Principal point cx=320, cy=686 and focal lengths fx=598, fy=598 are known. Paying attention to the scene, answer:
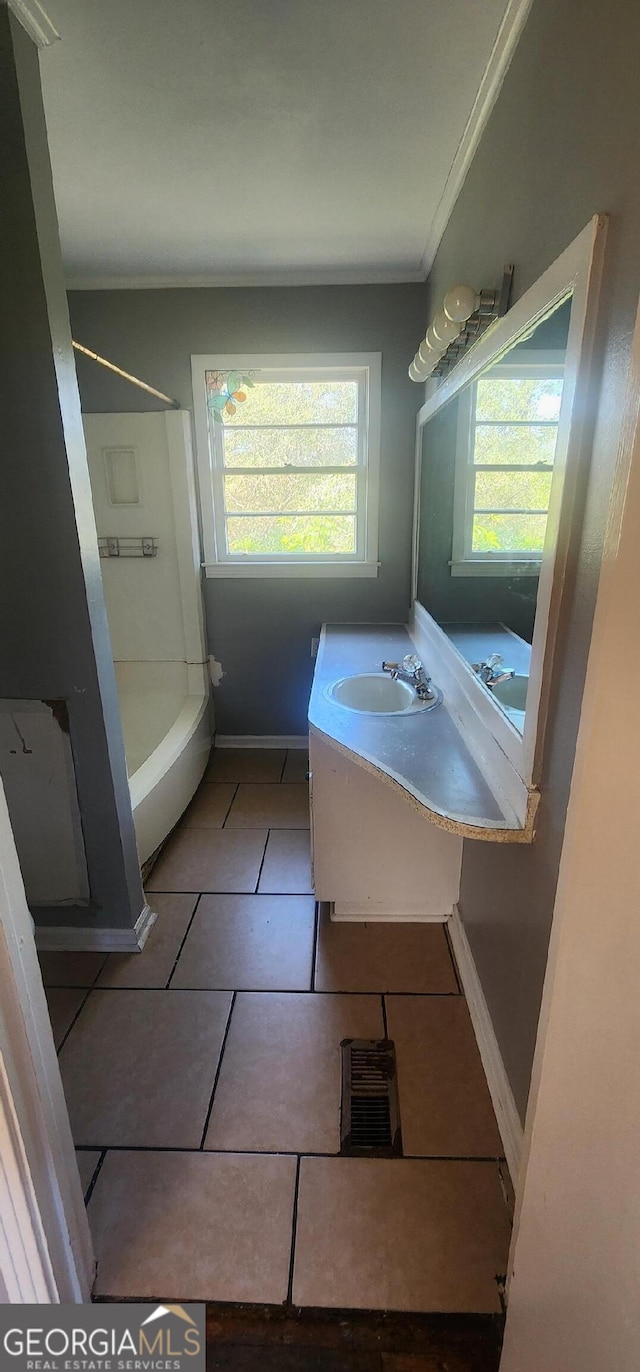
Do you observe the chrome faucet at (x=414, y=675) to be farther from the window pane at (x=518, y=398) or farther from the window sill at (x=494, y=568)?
the window pane at (x=518, y=398)

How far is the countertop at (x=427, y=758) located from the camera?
1183 mm

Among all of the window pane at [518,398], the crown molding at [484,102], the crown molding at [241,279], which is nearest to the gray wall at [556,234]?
the crown molding at [484,102]

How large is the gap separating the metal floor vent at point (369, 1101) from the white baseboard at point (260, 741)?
1.85 metres

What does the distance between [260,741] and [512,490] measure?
2.21 metres

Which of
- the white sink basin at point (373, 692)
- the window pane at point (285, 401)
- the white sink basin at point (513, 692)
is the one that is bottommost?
the white sink basin at point (373, 692)

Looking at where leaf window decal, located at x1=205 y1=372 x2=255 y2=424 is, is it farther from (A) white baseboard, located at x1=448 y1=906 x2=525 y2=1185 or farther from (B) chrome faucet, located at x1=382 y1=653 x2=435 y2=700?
(A) white baseboard, located at x1=448 y1=906 x2=525 y2=1185

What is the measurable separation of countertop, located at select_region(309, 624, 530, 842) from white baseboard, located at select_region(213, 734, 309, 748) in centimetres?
112

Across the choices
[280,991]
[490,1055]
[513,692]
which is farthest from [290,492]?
[490,1055]

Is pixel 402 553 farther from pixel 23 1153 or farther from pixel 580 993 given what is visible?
pixel 23 1153

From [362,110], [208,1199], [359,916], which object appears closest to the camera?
[208,1199]

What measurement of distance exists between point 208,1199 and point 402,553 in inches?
97.8

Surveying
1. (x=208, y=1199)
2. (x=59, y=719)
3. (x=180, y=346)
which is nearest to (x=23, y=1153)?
(x=208, y=1199)

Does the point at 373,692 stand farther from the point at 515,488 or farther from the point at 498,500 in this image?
the point at 515,488

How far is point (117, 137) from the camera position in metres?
1.59
